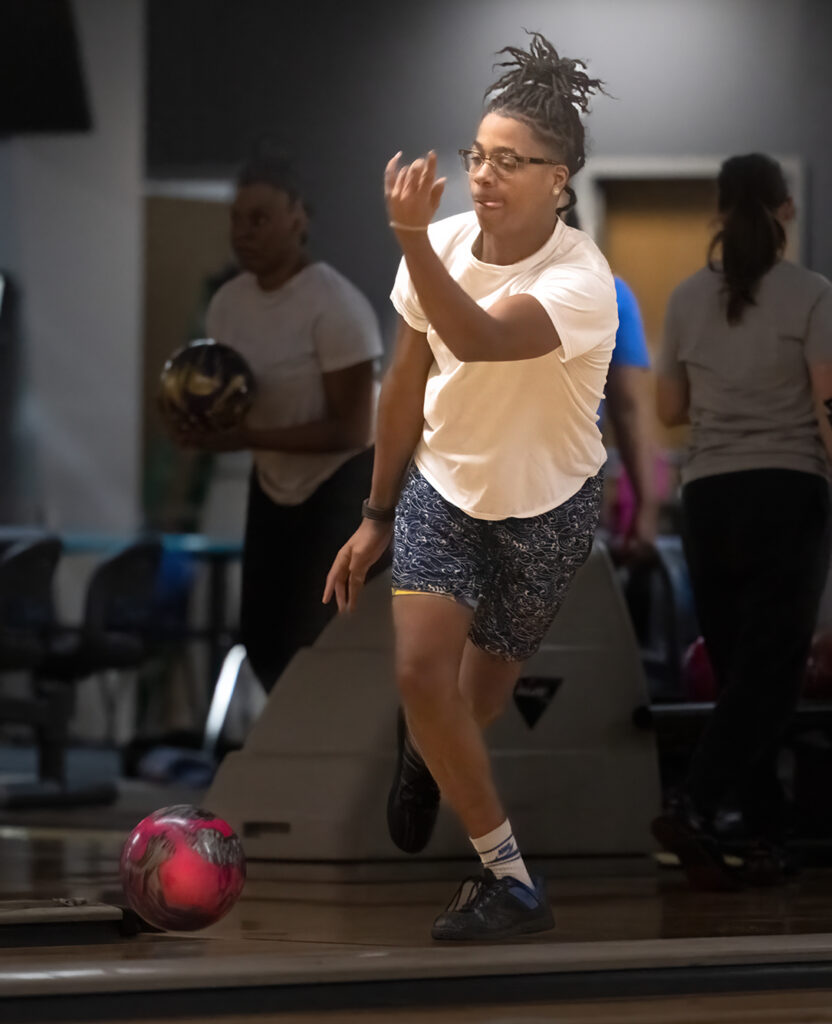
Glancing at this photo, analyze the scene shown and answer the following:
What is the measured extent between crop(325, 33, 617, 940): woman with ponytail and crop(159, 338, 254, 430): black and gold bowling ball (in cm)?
123

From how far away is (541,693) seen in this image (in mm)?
3557

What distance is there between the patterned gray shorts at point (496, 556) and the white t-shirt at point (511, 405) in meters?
0.03

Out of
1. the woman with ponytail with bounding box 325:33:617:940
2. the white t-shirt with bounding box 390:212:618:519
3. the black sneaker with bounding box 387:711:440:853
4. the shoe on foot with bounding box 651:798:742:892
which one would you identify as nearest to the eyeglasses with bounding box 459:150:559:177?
the woman with ponytail with bounding box 325:33:617:940

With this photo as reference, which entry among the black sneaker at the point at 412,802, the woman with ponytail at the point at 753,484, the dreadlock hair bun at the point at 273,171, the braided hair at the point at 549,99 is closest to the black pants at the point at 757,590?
the woman with ponytail at the point at 753,484

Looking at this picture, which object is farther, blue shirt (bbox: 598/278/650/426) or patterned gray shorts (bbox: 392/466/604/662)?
blue shirt (bbox: 598/278/650/426)

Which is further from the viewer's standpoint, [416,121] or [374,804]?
[416,121]

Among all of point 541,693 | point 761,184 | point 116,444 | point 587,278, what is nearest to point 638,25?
point 761,184

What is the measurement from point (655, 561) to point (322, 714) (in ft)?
4.35

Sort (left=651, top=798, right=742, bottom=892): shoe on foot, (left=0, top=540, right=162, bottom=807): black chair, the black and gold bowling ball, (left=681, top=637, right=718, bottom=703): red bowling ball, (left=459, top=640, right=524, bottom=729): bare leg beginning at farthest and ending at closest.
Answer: (left=0, top=540, right=162, bottom=807): black chair < (left=681, top=637, right=718, bottom=703): red bowling ball < the black and gold bowling ball < (left=651, top=798, right=742, bottom=892): shoe on foot < (left=459, top=640, right=524, bottom=729): bare leg

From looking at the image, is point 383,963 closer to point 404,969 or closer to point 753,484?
point 404,969

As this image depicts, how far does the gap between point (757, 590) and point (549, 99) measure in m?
1.25

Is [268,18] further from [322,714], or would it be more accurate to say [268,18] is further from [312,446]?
[322,714]

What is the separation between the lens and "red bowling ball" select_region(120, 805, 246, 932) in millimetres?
2457

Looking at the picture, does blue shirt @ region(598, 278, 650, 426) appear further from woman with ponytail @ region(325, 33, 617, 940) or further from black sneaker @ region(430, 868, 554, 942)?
black sneaker @ region(430, 868, 554, 942)
